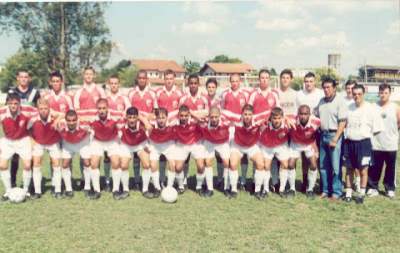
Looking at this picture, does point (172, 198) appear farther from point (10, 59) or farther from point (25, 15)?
point (10, 59)

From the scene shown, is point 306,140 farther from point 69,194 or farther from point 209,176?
point 69,194

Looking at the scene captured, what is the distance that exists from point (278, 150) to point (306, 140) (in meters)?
0.46

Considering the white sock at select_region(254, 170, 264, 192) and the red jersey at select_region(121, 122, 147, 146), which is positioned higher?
the red jersey at select_region(121, 122, 147, 146)

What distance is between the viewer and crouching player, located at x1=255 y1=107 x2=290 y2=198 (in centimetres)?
661

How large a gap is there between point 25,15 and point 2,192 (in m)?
25.4

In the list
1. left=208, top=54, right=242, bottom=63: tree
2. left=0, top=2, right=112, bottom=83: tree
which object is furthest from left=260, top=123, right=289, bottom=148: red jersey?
left=208, top=54, right=242, bottom=63: tree

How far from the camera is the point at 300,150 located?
21.7 ft

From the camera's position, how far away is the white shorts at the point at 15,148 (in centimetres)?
649

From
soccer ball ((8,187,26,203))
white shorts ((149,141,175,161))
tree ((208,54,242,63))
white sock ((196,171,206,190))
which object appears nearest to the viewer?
soccer ball ((8,187,26,203))

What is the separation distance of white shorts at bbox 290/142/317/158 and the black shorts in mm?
501

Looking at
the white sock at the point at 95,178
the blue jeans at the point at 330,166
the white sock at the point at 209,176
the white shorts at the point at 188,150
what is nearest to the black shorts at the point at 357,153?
the blue jeans at the point at 330,166

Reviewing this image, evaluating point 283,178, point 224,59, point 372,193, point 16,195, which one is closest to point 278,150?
point 283,178

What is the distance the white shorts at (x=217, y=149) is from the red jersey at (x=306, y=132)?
104cm

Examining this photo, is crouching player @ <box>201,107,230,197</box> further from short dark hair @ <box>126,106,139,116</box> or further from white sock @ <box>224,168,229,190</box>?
short dark hair @ <box>126,106,139,116</box>
